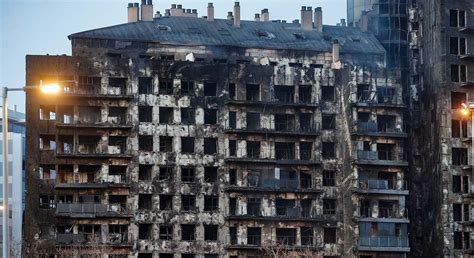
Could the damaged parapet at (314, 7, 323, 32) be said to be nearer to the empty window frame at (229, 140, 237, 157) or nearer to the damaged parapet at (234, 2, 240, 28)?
the damaged parapet at (234, 2, 240, 28)

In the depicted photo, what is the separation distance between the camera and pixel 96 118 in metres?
97.4

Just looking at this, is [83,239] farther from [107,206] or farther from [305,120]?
[305,120]

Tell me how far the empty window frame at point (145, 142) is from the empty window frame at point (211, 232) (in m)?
8.85

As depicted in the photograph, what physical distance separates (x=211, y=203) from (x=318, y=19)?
2601 centimetres

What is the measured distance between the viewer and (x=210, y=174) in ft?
322

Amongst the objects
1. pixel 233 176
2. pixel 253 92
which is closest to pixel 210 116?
pixel 253 92

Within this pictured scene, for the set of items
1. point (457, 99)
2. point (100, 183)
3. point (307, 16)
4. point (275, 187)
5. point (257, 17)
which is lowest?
point (275, 187)

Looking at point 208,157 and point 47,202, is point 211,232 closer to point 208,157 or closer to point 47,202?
point 208,157

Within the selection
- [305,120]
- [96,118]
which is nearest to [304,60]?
[305,120]

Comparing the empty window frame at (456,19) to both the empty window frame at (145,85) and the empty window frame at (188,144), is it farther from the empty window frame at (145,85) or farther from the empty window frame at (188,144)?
the empty window frame at (145,85)

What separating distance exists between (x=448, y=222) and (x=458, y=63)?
15.4 m

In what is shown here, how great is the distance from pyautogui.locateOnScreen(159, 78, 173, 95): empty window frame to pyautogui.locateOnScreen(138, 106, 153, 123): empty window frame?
81.9 inches

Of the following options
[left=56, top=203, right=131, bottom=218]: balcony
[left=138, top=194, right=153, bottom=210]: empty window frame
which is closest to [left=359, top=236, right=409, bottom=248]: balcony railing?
[left=138, top=194, right=153, bottom=210]: empty window frame

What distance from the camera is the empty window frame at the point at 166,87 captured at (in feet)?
324
